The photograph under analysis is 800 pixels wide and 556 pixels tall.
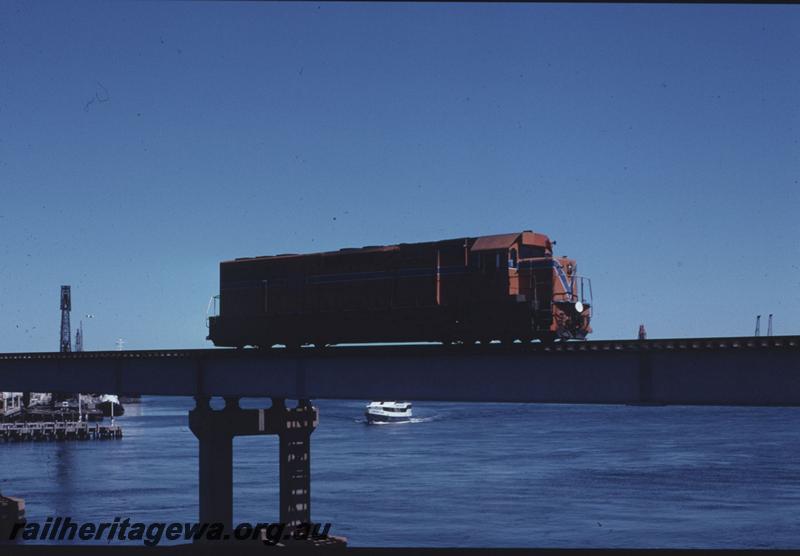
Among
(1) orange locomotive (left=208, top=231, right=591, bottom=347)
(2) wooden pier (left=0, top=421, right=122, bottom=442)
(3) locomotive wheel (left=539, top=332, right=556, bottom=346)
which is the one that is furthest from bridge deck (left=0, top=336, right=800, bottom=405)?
(2) wooden pier (left=0, top=421, right=122, bottom=442)

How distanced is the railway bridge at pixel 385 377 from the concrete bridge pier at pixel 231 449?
0.19 feet

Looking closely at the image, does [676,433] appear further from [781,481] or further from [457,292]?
[457,292]

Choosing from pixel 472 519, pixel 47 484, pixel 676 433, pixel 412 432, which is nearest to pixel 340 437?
pixel 412 432

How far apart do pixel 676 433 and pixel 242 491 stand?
332 feet

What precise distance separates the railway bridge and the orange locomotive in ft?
3.21

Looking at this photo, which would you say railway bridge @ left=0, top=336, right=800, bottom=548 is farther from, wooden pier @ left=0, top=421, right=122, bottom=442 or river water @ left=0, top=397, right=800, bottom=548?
wooden pier @ left=0, top=421, right=122, bottom=442

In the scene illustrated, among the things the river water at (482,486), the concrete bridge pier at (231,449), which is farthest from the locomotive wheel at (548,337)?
the river water at (482,486)

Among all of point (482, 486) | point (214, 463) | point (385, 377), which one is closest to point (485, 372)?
point (385, 377)

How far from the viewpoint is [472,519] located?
251ft

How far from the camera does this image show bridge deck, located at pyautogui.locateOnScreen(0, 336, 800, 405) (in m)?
28.7

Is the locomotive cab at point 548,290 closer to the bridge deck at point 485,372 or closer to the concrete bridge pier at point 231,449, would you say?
the bridge deck at point 485,372

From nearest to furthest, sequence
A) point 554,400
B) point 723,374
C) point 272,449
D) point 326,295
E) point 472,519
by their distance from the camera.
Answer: point 723,374 → point 554,400 → point 326,295 → point 472,519 → point 272,449

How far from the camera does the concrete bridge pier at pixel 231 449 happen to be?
5019 centimetres

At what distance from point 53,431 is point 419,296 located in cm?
15117
